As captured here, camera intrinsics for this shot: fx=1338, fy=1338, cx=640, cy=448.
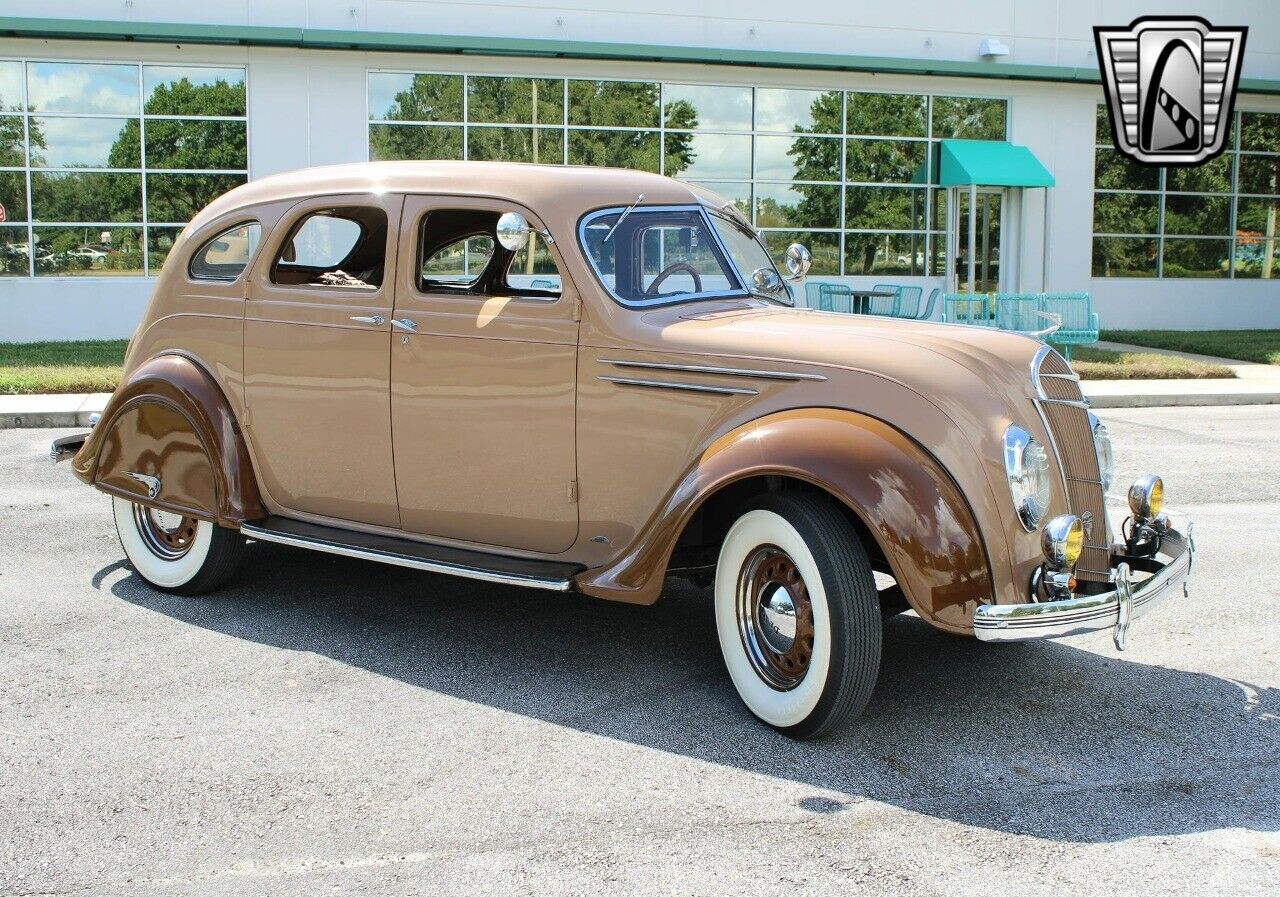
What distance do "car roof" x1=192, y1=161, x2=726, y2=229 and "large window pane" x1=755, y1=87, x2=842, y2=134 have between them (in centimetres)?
1719

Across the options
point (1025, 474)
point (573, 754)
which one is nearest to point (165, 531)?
point (573, 754)

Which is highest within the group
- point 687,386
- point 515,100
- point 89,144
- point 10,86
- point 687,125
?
point 515,100

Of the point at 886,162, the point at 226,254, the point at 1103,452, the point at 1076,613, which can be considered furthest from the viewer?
the point at 886,162

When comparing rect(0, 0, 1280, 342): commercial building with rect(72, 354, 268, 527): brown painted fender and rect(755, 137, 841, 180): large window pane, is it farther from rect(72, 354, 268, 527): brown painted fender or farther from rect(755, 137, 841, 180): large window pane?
rect(72, 354, 268, 527): brown painted fender

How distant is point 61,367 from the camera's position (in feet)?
49.7

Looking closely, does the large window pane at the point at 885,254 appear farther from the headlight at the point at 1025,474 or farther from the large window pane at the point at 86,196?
the headlight at the point at 1025,474

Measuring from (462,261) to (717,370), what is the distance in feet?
5.61

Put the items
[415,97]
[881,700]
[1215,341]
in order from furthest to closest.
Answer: [1215,341]
[415,97]
[881,700]

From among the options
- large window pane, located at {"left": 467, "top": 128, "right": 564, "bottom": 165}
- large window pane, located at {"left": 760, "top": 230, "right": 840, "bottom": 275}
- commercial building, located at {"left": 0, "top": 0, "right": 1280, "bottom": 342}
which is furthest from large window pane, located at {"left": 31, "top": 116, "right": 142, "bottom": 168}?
large window pane, located at {"left": 760, "top": 230, "right": 840, "bottom": 275}

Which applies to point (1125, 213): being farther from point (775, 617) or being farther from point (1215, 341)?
point (775, 617)

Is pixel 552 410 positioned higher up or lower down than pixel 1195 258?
lower down

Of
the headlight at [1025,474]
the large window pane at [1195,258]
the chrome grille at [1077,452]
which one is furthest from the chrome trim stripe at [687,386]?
the large window pane at [1195,258]

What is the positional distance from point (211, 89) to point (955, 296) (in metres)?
11.3

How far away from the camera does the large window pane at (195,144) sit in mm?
19922
